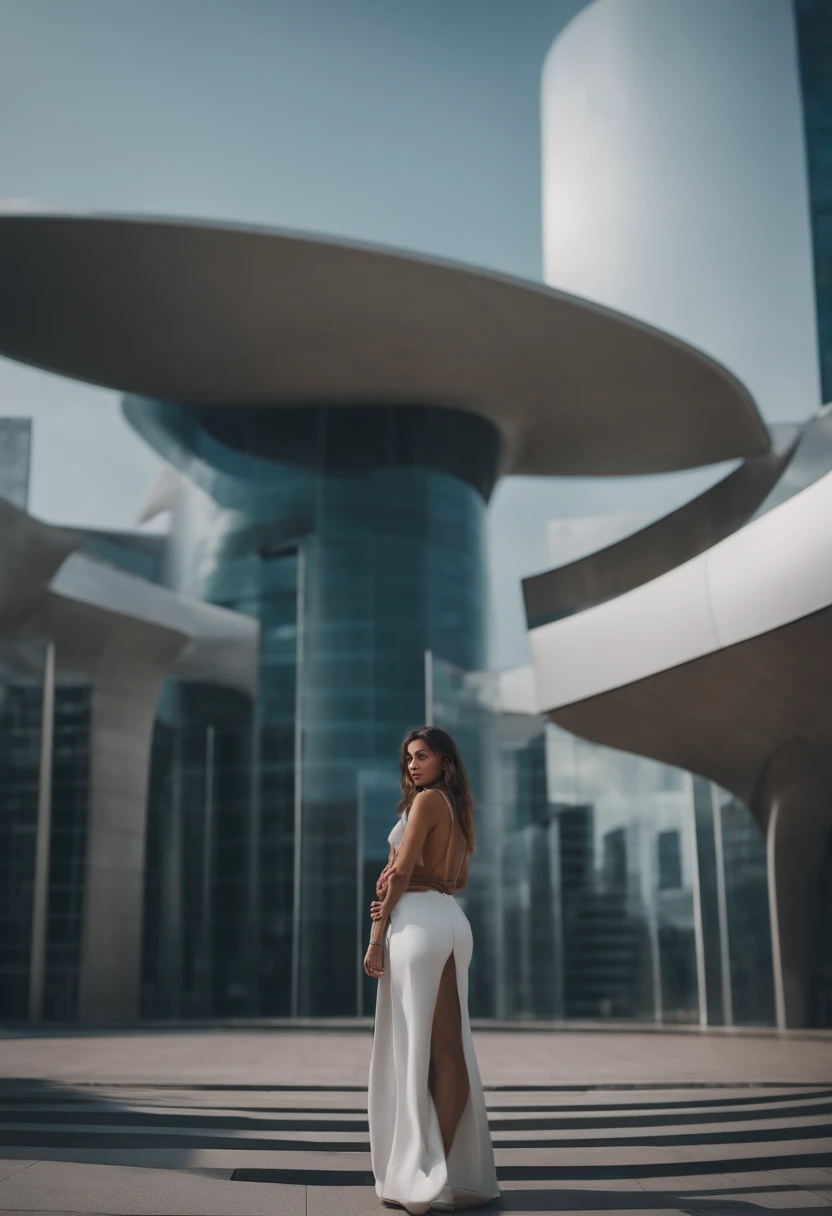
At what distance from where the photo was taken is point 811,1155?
659cm

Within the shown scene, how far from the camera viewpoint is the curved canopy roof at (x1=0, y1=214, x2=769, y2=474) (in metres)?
20.7

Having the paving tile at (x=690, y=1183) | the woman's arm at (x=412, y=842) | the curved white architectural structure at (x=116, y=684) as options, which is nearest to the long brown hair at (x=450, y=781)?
the woman's arm at (x=412, y=842)

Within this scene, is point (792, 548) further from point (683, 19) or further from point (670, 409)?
point (683, 19)

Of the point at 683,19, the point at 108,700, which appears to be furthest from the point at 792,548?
the point at 683,19

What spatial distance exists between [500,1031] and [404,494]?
1031 cm

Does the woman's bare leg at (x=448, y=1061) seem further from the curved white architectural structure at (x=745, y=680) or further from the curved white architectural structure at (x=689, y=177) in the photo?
the curved white architectural structure at (x=689, y=177)

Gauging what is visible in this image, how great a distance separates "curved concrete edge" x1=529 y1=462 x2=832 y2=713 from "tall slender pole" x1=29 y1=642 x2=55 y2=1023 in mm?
9335

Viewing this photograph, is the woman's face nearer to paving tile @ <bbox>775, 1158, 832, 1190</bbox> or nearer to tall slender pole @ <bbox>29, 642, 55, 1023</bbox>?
paving tile @ <bbox>775, 1158, 832, 1190</bbox>

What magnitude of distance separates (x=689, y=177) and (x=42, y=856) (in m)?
41.6

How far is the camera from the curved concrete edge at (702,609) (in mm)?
13133

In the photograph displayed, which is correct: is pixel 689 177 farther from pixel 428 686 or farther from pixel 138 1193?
pixel 138 1193

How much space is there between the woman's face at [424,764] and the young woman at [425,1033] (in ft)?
0.18

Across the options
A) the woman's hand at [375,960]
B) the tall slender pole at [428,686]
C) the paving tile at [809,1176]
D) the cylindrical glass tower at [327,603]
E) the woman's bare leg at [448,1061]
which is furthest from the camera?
the tall slender pole at [428,686]

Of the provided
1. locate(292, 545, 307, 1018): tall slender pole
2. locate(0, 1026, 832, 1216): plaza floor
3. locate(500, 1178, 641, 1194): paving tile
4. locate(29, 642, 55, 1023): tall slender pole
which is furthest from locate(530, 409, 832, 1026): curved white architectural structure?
locate(29, 642, 55, 1023): tall slender pole
